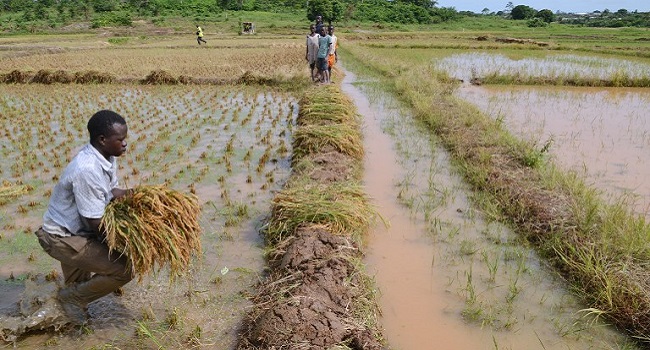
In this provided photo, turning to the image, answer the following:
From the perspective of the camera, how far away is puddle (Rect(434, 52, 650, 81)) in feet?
43.4

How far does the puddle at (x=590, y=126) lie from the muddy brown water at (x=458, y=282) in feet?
5.23

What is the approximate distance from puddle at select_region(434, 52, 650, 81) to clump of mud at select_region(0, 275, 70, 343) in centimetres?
1225

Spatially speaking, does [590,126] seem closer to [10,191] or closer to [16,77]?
[10,191]

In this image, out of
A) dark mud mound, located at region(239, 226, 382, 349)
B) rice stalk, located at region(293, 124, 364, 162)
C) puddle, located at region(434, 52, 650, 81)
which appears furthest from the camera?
puddle, located at region(434, 52, 650, 81)

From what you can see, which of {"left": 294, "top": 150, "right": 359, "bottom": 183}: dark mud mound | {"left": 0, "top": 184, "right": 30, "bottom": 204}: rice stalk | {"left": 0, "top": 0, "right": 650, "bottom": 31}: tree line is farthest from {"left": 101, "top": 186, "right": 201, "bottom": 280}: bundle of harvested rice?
{"left": 0, "top": 0, "right": 650, "bottom": 31}: tree line

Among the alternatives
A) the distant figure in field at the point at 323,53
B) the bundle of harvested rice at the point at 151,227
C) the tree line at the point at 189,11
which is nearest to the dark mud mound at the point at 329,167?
the bundle of harvested rice at the point at 151,227

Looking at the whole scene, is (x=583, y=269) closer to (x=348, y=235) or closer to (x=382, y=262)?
(x=382, y=262)

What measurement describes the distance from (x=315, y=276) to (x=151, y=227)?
112 cm

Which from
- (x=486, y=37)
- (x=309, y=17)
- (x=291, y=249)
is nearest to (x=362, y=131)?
(x=291, y=249)

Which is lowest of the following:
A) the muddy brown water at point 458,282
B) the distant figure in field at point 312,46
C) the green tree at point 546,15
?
the muddy brown water at point 458,282

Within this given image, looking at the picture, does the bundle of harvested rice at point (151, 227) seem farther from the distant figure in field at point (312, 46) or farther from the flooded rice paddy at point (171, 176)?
the distant figure in field at point (312, 46)

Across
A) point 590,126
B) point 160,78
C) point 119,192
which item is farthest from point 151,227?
point 160,78

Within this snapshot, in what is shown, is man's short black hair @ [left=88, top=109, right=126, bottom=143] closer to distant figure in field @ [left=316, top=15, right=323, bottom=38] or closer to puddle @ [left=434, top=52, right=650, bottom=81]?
distant figure in field @ [left=316, top=15, right=323, bottom=38]

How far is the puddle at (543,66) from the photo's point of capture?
43.4 ft
